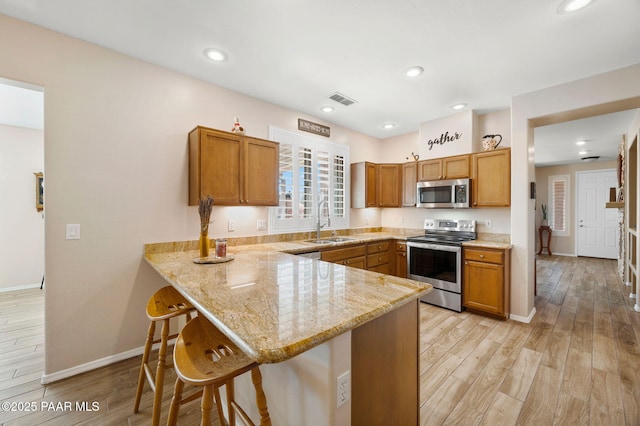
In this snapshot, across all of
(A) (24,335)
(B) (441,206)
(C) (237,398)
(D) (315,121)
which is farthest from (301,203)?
(A) (24,335)

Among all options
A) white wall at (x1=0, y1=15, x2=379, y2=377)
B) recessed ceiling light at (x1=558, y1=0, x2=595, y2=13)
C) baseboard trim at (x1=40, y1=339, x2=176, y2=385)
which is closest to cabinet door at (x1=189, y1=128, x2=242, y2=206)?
white wall at (x1=0, y1=15, x2=379, y2=377)

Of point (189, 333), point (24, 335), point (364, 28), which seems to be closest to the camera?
point (189, 333)

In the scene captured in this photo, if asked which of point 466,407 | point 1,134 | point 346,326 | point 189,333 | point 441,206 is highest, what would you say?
point 1,134

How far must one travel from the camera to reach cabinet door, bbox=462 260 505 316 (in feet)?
10.6

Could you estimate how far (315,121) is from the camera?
4.06 m

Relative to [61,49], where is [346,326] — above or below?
below

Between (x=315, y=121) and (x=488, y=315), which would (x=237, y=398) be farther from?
(x=315, y=121)

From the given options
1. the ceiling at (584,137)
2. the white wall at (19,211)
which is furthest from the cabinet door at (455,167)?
the white wall at (19,211)

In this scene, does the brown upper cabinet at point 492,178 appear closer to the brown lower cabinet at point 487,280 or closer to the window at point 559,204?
the brown lower cabinet at point 487,280

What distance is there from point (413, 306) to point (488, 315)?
103 inches

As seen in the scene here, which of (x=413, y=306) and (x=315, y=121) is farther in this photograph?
(x=315, y=121)

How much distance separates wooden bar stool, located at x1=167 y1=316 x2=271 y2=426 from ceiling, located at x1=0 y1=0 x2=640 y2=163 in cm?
213

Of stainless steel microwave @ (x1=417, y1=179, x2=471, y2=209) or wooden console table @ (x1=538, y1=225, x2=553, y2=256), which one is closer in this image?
stainless steel microwave @ (x1=417, y1=179, x2=471, y2=209)

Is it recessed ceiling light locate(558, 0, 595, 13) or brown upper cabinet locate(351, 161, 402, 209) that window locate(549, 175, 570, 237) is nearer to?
brown upper cabinet locate(351, 161, 402, 209)
